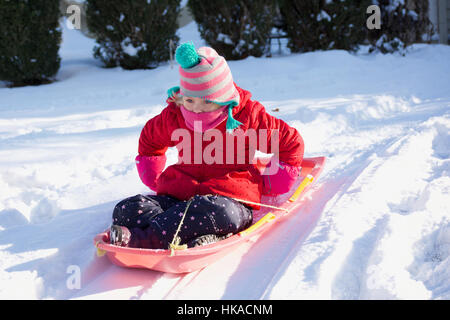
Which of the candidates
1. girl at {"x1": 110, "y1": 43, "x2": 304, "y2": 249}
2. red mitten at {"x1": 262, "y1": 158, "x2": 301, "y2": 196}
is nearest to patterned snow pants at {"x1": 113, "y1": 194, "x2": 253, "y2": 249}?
girl at {"x1": 110, "y1": 43, "x2": 304, "y2": 249}

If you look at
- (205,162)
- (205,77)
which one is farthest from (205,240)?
(205,77)

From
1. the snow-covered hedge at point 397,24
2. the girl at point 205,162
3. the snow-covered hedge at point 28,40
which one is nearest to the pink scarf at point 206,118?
the girl at point 205,162

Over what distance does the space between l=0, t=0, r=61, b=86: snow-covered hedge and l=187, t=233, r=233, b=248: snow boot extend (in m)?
5.98

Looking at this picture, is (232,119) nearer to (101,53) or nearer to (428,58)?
(101,53)

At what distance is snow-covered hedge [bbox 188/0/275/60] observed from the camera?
8.02 m

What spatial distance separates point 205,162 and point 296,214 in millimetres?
604

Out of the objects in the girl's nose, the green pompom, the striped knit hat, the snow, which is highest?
Answer: the green pompom

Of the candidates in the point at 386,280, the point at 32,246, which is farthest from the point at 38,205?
the point at 386,280

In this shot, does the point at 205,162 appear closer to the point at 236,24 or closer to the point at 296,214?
the point at 296,214

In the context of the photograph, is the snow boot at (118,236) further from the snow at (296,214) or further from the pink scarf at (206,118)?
the pink scarf at (206,118)

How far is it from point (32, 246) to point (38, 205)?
0.56 metres

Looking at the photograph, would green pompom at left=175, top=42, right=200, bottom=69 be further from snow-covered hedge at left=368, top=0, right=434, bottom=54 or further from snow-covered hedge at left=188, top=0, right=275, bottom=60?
snow-covered hedge at left=368, top=0, right=434, bottom=54

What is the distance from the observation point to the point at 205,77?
2.09 m
